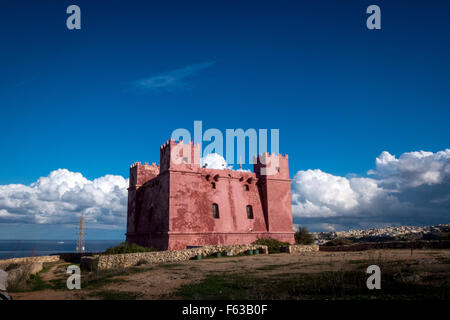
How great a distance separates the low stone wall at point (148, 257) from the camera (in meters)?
20.5

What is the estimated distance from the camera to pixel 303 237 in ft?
126

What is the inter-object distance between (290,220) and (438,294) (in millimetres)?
25929

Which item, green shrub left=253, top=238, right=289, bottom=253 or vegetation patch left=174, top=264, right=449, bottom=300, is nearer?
vegetation patch left=174, top=264, right=449, bottom=300

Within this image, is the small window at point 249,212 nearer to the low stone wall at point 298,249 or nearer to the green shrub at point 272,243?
the green shrub at point 272,243

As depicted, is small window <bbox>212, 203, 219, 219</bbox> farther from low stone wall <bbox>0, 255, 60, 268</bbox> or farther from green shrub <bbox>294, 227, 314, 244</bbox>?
low stone wall <bbox>0, 255, 60, 268</bbox>

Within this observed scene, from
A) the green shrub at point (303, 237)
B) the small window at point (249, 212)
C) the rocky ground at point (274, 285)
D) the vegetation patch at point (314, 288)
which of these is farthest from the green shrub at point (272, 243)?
the vegetation patch at point (314, 288)

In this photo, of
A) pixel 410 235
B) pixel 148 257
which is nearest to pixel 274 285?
pixel 148 257

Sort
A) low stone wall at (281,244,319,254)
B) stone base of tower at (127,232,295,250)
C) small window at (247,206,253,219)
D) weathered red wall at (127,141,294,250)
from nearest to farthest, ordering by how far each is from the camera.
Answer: stone base of tower at (127,232,295,250) → low stone wall at (281,244,319,254) → weathered red wall at (127,141,294,250) → small window at (247,206,253,219)

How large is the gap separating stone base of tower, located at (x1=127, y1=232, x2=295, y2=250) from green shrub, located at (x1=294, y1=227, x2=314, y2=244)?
5325mm

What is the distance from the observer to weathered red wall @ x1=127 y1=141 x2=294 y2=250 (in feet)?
91.4

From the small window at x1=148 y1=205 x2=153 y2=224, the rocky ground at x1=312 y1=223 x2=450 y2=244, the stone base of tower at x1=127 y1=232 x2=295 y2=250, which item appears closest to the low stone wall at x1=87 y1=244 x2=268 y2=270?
the stone base of tower at x1=127 y1=232 x2=295 y2=250
